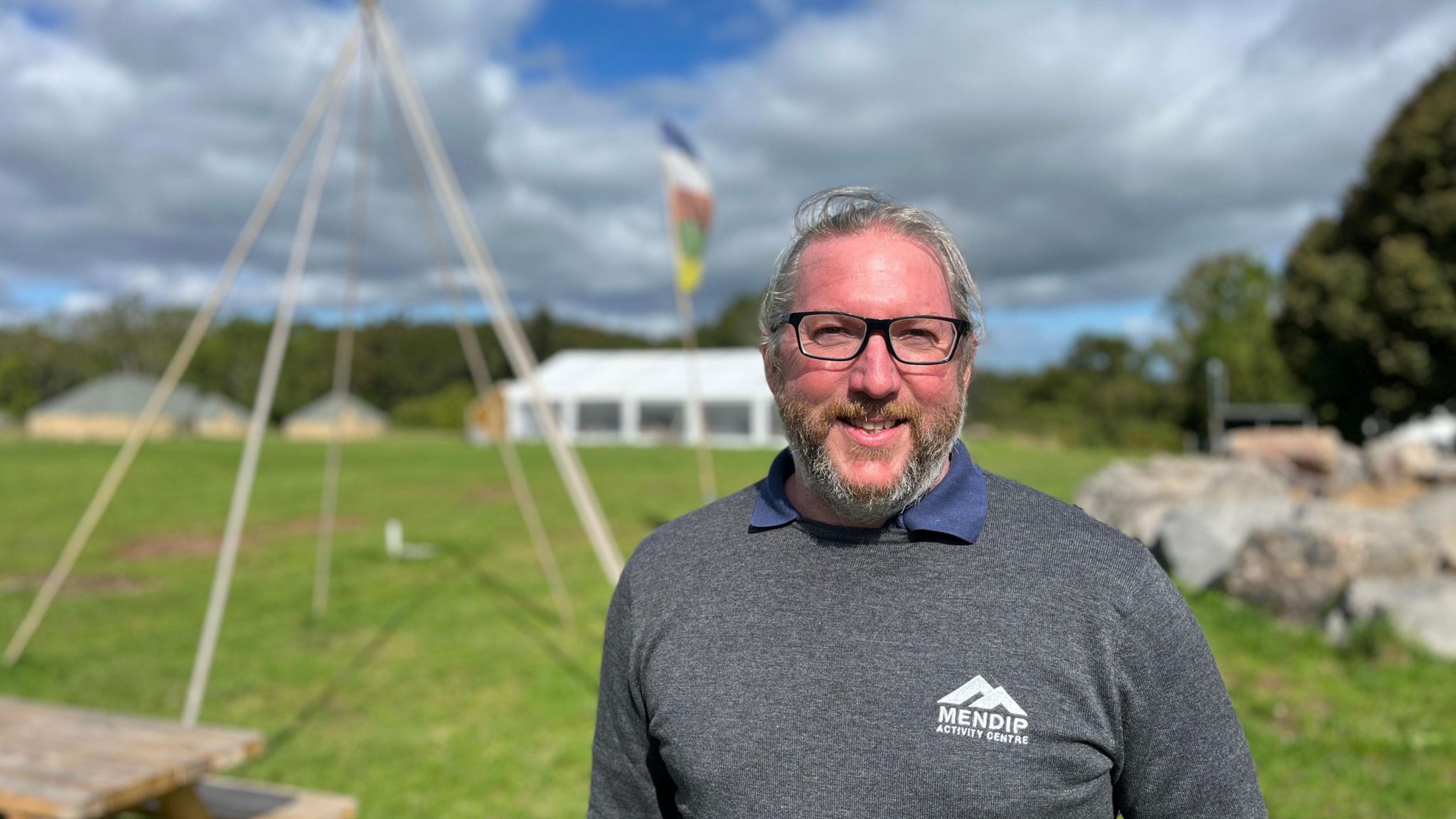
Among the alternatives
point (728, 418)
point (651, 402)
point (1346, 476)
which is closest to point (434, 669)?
point (1346, 476)

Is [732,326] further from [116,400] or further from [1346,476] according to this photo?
[1346,476]

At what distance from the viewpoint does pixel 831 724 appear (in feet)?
5.03

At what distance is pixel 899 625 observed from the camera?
155 cm

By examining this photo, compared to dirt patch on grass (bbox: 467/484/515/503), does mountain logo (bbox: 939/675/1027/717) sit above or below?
above

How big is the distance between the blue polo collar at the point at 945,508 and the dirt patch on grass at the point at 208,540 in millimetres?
13755

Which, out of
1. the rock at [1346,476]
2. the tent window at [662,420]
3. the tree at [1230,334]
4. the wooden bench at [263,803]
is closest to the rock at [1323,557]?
the rock at [1346,476]

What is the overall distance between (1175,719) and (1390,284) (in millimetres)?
23168

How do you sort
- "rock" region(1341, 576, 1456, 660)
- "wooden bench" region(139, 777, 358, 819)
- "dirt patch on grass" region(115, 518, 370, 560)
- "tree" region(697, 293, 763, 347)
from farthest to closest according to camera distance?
"tree" region(697, 293, 763, 347), "dirt patch on grass" region(115, 518, 370, 560), "rock" region(1341, 576, 1456, 660), "wooden bench" region(139, 777, 358, 819)

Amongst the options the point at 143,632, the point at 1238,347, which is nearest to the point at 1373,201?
the point at 143,632

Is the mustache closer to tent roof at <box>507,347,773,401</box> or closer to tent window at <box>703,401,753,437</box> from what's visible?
tent roof at <box>507,347,773,401</box>

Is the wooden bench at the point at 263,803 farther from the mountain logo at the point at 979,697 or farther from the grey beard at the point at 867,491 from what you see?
the mountain logo at the point at 979,697

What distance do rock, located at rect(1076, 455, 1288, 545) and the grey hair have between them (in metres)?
7.81

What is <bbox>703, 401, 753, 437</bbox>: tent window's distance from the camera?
3897 centimetres

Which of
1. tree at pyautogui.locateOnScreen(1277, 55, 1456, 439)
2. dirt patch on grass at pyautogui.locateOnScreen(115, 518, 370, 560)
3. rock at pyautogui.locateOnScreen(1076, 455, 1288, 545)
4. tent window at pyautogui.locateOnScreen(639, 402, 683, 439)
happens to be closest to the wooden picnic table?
rock at pyautogui.locateOnScreen(1076, 455, 1288, 545)
